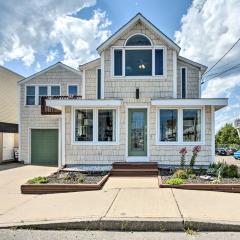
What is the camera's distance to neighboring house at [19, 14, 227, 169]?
1390cm

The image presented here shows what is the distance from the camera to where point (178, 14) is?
1633 cm

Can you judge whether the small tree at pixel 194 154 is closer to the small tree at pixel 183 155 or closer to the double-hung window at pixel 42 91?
the small tree at pixel 183 155

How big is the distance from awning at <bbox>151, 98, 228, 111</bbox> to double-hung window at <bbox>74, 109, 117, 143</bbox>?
2.11 m

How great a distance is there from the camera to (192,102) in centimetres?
1345

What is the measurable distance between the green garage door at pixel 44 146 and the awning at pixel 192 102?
→ 10.0 m

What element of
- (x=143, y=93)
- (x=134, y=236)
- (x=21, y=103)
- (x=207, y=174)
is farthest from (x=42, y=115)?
(x=134, y=236)

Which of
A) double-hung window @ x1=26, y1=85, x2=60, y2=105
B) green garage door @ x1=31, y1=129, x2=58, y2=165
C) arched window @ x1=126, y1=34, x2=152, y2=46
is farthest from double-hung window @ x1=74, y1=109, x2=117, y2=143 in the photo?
green garage door @ x1=31, y1=129, x2=58, y2=165

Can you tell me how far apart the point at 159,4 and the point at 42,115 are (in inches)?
417

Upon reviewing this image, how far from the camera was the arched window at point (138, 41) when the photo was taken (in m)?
14.6

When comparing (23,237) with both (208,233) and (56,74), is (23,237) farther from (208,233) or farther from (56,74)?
(56,74)

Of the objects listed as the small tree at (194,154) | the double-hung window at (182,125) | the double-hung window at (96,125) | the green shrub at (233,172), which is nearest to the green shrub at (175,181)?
the green shrub at (233,172)

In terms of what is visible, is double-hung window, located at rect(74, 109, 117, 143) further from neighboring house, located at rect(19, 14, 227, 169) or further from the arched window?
the arched window

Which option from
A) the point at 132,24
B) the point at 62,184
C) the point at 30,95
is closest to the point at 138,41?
the point at 132,24

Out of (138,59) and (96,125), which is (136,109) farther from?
(138,59)
